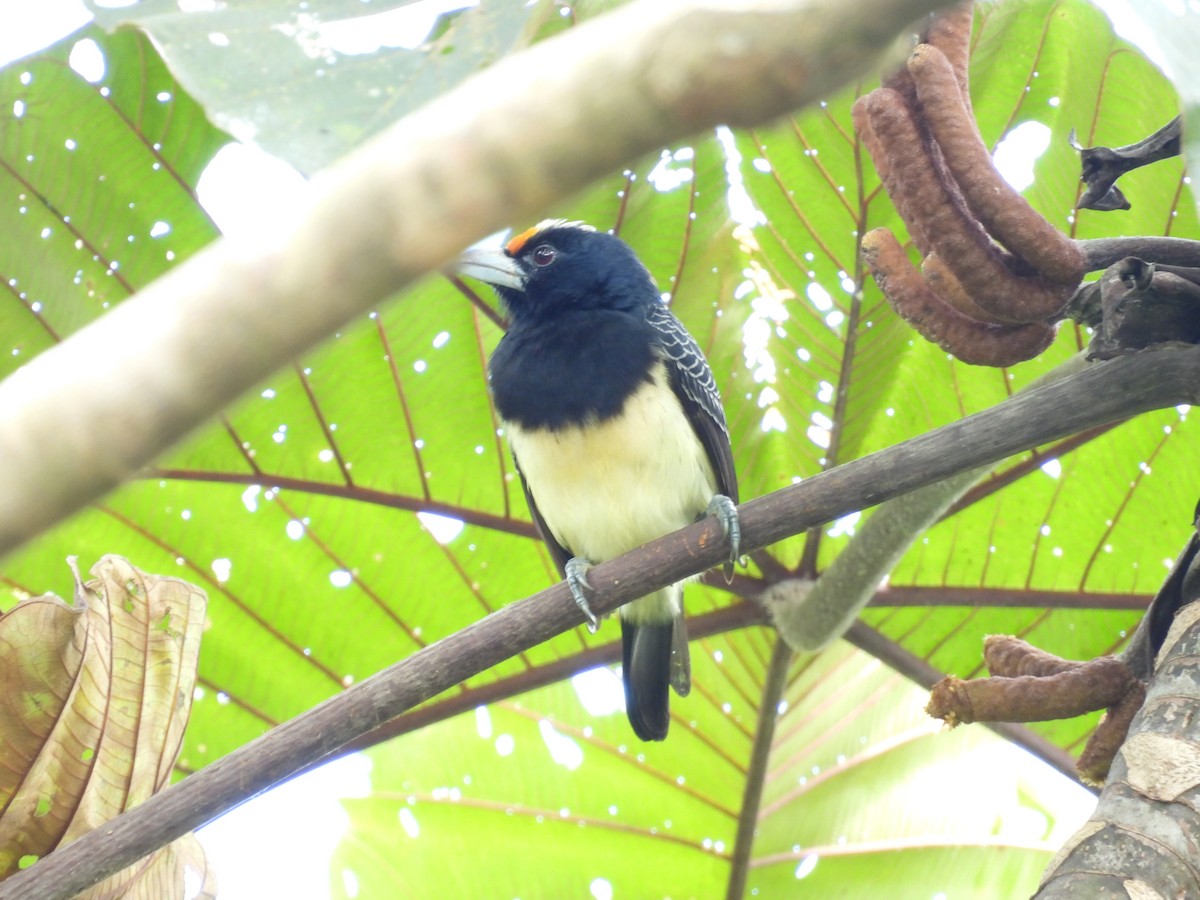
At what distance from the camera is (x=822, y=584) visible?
102 inches

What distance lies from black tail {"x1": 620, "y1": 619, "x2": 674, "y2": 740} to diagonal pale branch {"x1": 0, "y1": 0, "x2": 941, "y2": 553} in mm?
2870

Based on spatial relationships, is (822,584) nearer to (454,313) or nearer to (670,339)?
(670,339)

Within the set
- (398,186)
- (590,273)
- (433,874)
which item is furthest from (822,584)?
(398,186)

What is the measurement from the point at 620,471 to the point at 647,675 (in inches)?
20.8

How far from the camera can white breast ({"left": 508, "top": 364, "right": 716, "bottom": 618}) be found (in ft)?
10.4

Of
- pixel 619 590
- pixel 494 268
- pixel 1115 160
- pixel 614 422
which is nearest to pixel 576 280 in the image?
pixel 494 268

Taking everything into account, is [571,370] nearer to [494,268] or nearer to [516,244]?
[494,268]

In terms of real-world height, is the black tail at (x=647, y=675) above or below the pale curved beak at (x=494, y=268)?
below

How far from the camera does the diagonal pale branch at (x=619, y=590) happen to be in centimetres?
162

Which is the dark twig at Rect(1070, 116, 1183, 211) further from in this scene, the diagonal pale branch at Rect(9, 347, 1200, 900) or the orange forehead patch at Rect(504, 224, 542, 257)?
the orange forehead patch at Rect(504, 224, 542, 257)

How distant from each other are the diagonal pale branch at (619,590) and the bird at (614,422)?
1.07 meters

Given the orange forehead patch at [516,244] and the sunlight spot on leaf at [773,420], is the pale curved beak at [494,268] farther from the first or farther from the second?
the sunlight spot on leaf at [773,420]

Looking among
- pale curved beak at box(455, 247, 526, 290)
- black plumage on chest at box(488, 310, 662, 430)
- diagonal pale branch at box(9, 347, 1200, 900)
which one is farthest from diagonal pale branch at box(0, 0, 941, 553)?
pale curved beak at box(455, 247, 526, 290)

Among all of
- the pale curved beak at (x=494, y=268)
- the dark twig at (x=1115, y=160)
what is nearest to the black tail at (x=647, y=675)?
the pale curved beak at (x=494, y=268)
